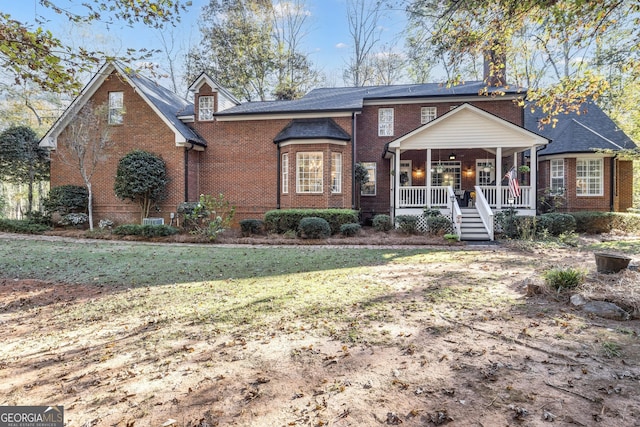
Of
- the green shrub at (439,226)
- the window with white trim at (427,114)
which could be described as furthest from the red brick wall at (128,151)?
the window with white trim at (427,114)

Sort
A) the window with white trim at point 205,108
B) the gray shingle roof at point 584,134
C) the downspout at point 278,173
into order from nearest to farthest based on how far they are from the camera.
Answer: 1. the gray shingle roof at point 584,134
2. the downspout at point 278,173
3. the window with white trim at point 205,108

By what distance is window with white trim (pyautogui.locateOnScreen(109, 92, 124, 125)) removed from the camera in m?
16.1

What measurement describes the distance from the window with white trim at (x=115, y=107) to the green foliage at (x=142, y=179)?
7.89ft

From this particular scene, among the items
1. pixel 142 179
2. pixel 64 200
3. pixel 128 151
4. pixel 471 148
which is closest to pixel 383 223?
pixel 471 148

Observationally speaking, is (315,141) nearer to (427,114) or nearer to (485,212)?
(427,114)

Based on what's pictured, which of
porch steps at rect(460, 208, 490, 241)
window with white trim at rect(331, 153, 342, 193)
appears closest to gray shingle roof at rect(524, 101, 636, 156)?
porch steps at rect(460, 208, 490, 241)

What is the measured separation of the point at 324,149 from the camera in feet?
48.5

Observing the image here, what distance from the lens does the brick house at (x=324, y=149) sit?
14.2 metres

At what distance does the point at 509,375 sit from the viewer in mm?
2861

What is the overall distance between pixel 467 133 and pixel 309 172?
7.24m

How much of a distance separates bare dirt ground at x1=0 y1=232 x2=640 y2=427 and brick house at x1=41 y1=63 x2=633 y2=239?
10.3 meters

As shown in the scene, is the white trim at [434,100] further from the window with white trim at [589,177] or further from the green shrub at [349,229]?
the green shrub at [349,229]

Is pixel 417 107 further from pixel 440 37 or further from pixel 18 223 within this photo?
pixel 18 223

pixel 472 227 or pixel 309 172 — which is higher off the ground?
pixel 309 172
